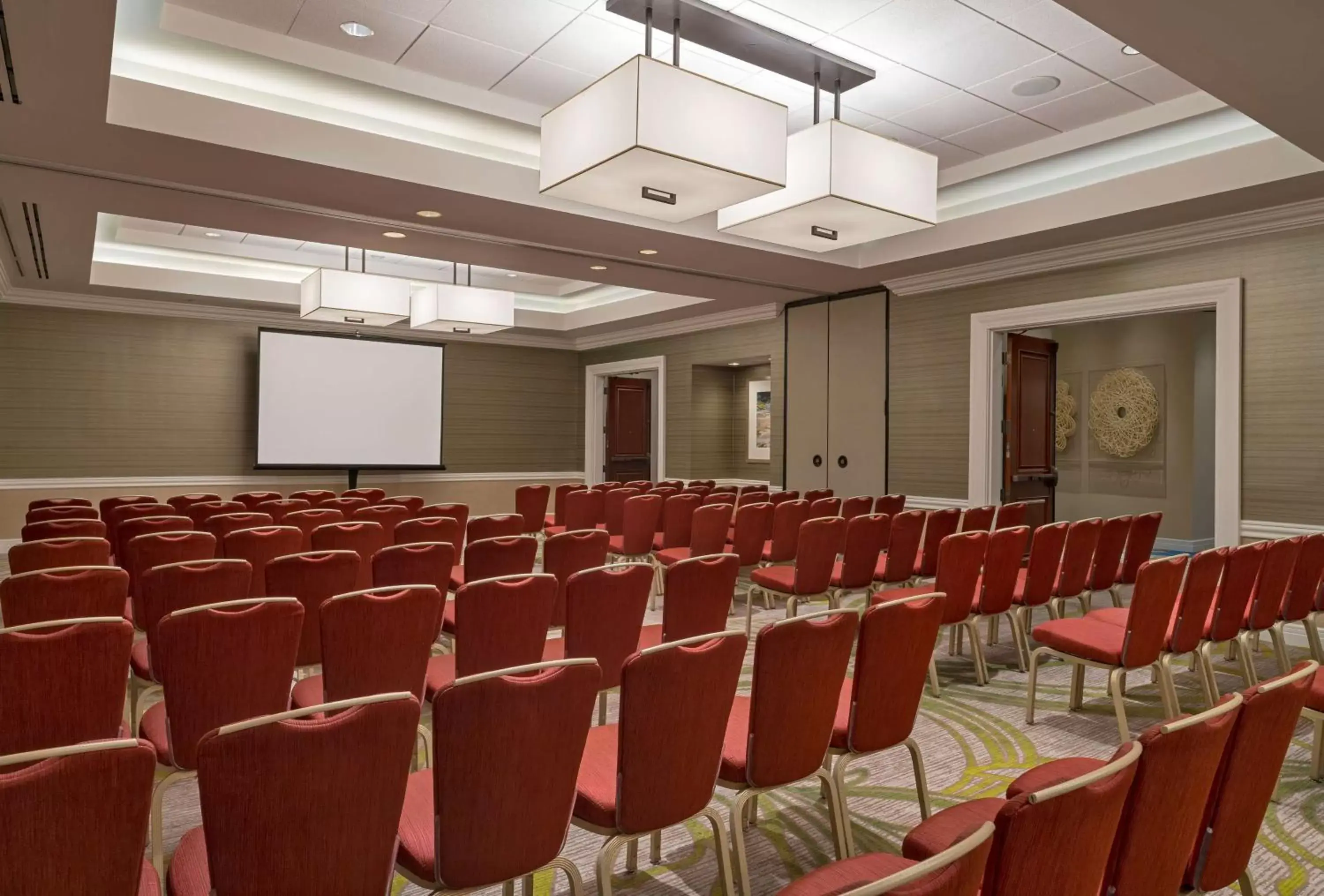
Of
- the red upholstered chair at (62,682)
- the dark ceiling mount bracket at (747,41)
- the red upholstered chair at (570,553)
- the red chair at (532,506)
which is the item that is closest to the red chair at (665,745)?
the red upholstered chair at (62,682)

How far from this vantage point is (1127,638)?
3506 mm

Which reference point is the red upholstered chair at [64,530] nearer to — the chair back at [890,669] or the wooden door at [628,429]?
the chair back at [890,669]

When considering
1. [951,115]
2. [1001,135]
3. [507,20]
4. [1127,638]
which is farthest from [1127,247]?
[507,20]

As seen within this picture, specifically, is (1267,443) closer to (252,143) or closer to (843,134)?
(843,134)

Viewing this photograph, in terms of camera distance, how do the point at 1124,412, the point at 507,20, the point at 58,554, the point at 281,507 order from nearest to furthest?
the point at 58,554
the point at 507,20
the point at 281,507
the point at 1124,412

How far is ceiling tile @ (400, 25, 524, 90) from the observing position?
4969mm

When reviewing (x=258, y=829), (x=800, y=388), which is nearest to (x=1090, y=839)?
(x=258, y=829)

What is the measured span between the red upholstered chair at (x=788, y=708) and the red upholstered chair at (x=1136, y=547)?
3591 mm

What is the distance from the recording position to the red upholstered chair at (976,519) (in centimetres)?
598

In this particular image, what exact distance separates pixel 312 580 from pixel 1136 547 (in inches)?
188

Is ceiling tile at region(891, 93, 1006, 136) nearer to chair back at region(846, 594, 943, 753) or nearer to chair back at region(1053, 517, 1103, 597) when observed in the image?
chair back at region(1053, 517, 1103, 597)

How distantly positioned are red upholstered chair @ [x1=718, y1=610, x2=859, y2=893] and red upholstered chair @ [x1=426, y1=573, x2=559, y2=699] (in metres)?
0.94

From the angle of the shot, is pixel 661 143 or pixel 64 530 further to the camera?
pixel 64 530

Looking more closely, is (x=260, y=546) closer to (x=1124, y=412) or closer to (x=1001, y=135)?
(x=1001, y=135)
